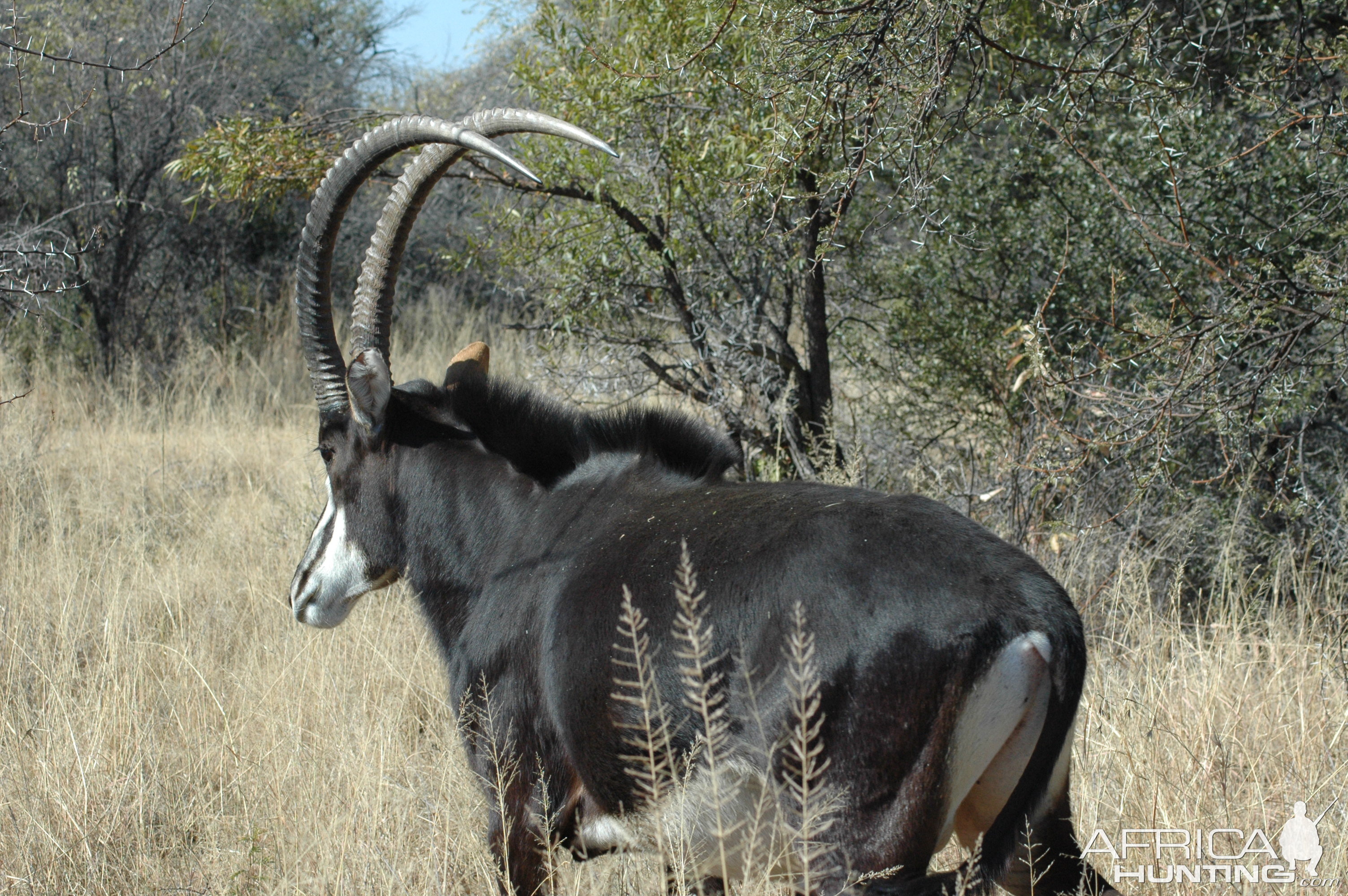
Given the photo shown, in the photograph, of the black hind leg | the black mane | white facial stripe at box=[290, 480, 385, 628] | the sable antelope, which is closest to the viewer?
the sable antelope

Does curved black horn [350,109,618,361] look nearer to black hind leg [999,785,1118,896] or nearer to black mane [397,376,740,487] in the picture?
black mane [397,376,740,487]

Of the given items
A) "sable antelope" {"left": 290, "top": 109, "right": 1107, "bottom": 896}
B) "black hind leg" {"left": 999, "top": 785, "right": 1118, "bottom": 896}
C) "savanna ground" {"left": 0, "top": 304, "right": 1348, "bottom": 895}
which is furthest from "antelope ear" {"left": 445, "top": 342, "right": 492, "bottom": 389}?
"black hind leg" {"left": 999, "top": 785, "right": 1118, "bottom": 896}

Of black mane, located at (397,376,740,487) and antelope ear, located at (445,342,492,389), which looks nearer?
black mane, located at (397,376,740,487)

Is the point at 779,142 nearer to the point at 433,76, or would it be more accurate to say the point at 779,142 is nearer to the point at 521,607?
the point at 521,607

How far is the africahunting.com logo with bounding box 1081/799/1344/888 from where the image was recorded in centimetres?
278

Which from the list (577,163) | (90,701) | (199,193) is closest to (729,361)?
(577,163)

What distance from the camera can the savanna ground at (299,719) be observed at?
3057 millimetres

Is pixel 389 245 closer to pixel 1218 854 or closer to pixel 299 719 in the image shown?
pixel 299 719

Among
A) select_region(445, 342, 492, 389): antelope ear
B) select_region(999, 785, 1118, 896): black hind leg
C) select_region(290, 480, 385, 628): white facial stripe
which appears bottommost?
select_region(999, 785, 1118, 896): black hind leg

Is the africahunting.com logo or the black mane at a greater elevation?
the black mane

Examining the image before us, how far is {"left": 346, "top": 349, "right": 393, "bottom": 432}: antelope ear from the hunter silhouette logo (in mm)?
2777

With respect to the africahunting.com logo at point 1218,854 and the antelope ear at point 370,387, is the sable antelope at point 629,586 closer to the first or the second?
the antelope ear at point 370,387

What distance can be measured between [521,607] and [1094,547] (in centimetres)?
311

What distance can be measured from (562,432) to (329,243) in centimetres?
98
